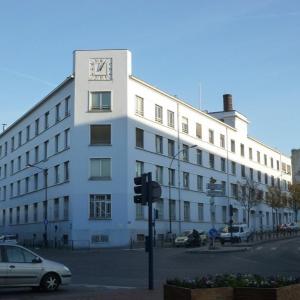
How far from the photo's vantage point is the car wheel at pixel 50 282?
16.2 meters

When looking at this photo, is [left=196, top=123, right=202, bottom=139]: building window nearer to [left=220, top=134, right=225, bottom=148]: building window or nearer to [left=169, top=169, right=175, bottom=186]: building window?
[left=220, top=134, right=225, bottom=148]: building window

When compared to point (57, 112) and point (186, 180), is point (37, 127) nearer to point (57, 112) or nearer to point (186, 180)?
point (57, 112)

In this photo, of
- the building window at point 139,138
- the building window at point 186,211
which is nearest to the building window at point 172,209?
the building window at point 186,211

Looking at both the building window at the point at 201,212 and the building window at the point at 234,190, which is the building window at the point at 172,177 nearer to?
the building window at the point at 201,212

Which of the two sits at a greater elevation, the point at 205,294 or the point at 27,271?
the point at 205,294

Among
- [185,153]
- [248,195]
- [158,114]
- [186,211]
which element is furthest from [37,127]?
[248,195]

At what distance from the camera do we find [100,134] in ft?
178

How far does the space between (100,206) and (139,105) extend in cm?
1135

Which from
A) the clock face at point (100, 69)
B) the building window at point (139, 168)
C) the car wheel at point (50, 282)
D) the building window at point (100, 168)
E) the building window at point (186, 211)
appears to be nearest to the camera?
the car wheel at point (50, 282)

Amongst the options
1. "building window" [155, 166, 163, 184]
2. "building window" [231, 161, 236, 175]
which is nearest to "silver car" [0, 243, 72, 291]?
"building window" [155, 166, 163, 184]

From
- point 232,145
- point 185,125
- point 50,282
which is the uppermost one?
point 185,125

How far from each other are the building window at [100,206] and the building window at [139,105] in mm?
9464

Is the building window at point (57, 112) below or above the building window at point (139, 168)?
above

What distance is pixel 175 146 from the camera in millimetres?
62812
